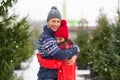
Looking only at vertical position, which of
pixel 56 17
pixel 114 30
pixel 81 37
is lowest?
pixel 81 37

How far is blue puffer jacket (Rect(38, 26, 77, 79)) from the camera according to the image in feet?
15.0

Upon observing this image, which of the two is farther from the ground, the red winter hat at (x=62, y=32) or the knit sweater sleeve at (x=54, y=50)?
the red winter hat at (x=62, y=32)

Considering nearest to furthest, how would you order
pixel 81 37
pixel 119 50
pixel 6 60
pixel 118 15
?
pixel 6 60, pixel 119 50, pixel 118 15, pixel 81 37

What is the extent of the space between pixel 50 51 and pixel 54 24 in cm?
32

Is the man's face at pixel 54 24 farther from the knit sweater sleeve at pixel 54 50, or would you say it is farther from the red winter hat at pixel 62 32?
the knit sweater sleeve at pixel 54 50

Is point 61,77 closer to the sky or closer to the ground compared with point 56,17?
closer to the ground

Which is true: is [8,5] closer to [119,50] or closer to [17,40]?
[17,40]

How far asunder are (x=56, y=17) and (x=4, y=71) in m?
3.71

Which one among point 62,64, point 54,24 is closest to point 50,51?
point 62,64

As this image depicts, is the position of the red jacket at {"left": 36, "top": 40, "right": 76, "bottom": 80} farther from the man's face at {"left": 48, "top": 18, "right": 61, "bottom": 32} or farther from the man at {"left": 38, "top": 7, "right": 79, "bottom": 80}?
the man's face at {"left": 48, "top": 18, "right": 61, "bottom": 32}

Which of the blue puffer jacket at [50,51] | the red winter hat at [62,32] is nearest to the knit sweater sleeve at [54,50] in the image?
the blue puffer jacket at [50,51]

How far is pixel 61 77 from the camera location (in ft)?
15.2

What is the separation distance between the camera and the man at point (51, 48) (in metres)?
4.57

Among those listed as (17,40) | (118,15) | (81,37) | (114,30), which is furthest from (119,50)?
(81,37)
